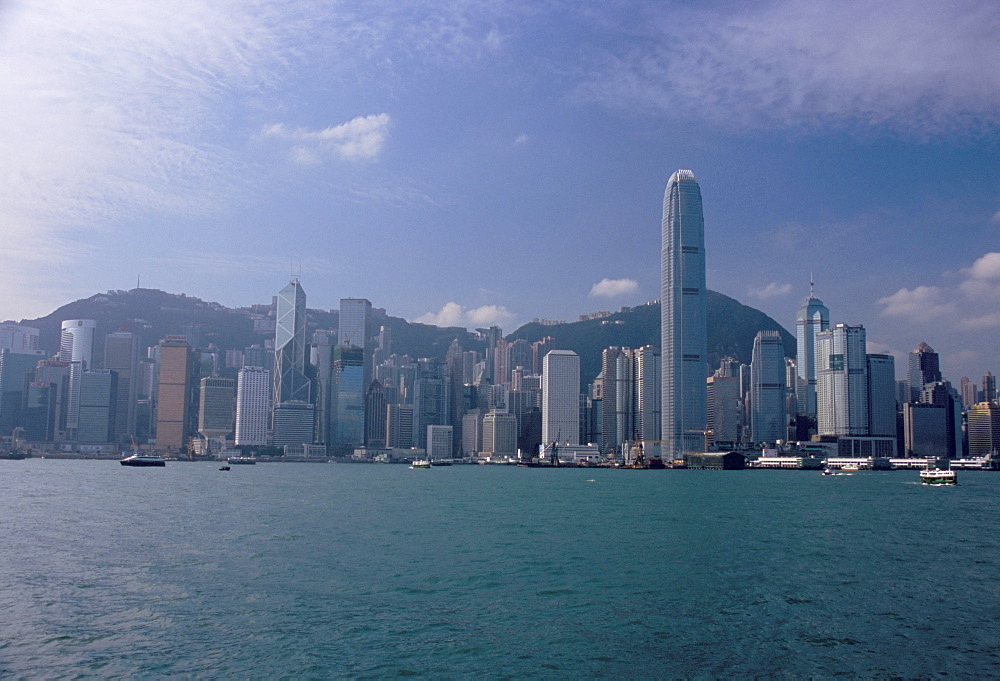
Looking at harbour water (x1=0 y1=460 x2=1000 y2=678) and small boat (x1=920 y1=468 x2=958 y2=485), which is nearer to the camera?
harbour water (x1=0 y1=460 x2=1000 y2=678)

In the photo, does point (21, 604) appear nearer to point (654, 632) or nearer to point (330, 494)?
point (654, 632)

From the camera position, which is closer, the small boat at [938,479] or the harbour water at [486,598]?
the harbour water at [486,598]

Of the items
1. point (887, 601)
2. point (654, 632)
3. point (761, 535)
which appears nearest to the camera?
point (654, 632)

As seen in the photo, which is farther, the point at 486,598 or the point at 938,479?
the point at 938,479

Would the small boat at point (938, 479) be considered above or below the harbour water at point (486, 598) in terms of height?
below

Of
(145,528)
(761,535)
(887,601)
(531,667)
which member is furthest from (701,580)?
(145,528)

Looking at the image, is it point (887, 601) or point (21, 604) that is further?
point (887, 601)

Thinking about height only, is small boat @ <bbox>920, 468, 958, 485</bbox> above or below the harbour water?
below

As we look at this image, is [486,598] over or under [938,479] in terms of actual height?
over
